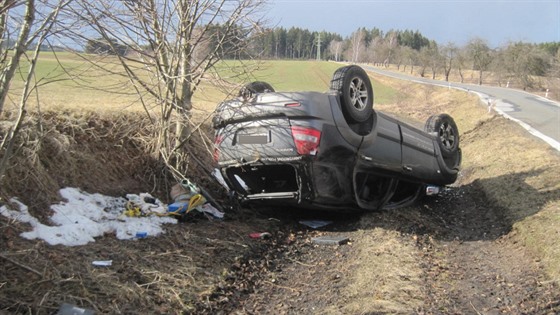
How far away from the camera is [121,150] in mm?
7496

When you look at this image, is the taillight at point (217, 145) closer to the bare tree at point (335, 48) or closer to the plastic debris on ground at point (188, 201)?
the plastic debris on ground at point (188, 201)

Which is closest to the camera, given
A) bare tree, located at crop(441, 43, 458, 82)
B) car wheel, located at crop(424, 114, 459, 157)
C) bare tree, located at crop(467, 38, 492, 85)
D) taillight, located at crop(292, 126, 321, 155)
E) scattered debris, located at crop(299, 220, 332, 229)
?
taillight, located at crop(292, 126, 321, 155)

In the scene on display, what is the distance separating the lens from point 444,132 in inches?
379

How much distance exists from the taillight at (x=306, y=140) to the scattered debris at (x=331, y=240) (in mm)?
1207

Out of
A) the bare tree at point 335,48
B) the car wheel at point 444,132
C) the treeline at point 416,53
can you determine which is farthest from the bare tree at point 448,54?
the car wheel at point 444,132

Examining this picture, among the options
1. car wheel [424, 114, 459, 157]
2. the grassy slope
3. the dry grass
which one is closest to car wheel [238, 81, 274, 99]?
the grassy slope

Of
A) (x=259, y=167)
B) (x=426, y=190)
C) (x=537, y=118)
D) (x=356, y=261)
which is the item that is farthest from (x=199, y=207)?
(x=537, y=118)

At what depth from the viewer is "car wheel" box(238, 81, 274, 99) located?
6.51 m

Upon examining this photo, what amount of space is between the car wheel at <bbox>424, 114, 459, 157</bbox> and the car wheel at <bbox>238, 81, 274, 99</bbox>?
11.9 feet

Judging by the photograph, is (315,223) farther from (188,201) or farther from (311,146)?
(188,201)

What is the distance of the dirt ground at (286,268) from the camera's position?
12.9 ft

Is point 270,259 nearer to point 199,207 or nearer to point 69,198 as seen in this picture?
point 199,207

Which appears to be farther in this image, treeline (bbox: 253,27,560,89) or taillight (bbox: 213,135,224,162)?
treeline (bbox: 253,27,560,89)

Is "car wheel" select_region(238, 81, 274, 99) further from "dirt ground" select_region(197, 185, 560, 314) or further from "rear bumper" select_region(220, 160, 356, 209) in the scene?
"dirt ground" select_region(197, 185, 560, 314)
